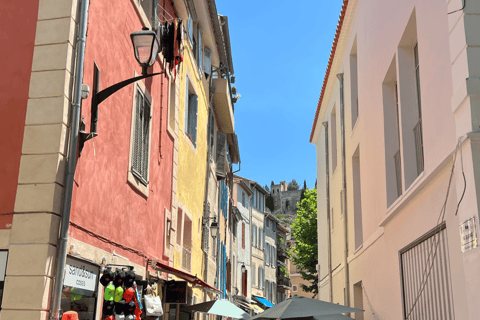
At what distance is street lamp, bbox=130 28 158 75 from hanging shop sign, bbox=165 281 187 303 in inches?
241

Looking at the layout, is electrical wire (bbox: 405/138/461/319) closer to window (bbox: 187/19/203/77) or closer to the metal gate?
the metal gate

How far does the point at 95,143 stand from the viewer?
8.30 metres

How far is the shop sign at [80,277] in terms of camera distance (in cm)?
715

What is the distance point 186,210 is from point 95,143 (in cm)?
715

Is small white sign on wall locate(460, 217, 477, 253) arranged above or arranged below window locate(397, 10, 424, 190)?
below

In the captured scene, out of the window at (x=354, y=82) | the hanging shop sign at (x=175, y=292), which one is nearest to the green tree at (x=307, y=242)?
the window at (x=354, y=82)

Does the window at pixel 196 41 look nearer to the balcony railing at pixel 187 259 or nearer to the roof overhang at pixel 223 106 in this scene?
the roof overhang at pixel 223 106

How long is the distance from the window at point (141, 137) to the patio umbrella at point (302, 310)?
355 centimetres

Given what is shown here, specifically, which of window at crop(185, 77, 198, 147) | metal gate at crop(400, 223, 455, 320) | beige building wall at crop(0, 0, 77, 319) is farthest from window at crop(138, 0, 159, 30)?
metal gate at crop(400, 223, 455, 320)

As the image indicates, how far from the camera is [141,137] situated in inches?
428

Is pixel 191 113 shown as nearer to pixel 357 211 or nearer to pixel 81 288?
pixel 357 211

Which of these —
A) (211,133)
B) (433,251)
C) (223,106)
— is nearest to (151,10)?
(433,251)

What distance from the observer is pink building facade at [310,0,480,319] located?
17.6ft

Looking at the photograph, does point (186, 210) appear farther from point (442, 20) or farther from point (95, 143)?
point (442, 20)
